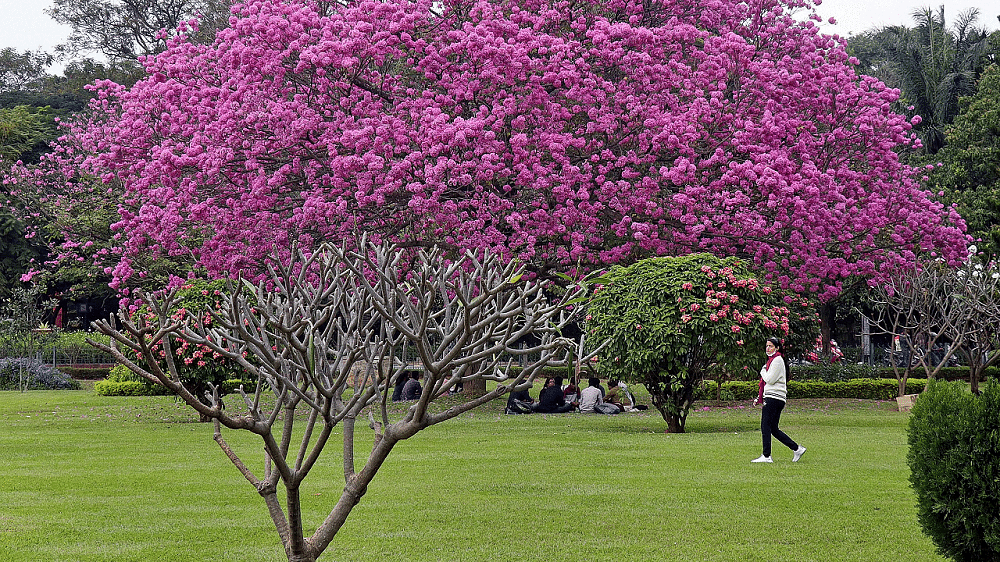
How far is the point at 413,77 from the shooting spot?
712 inches

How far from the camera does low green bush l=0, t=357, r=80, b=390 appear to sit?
2869 cm

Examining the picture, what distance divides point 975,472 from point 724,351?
9029 millimetres

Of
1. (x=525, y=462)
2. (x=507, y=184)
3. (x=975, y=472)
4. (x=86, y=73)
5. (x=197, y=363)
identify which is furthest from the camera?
(x=86, y=73)

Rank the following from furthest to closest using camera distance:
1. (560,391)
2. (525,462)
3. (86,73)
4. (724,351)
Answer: (86,73), (560,391), (724,351), (525,462)

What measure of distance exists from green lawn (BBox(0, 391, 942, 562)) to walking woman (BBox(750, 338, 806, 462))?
28cm

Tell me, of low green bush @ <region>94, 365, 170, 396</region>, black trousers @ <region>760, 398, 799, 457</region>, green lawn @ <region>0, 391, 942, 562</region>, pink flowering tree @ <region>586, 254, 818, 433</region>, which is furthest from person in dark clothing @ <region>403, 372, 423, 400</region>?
black trousers @ <region>760, 398, 799, 457</region>

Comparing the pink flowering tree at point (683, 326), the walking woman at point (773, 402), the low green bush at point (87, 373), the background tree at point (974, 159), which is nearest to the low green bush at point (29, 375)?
the low green bush at point (87, 373)

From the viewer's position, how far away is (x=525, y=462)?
35.5 ft

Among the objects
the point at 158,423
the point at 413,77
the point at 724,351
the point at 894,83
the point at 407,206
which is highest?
the point at 894,83

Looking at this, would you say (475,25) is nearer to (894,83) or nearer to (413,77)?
(413,77)

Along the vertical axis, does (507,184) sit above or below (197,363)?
above

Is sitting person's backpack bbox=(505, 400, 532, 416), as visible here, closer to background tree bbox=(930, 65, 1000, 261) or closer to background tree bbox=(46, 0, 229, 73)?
background tree bbox=(930, 65, 1000, 261)

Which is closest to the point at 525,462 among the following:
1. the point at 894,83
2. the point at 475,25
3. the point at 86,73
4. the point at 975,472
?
the point at 975,472

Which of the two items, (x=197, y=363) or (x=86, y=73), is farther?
(x=86, y=73)
